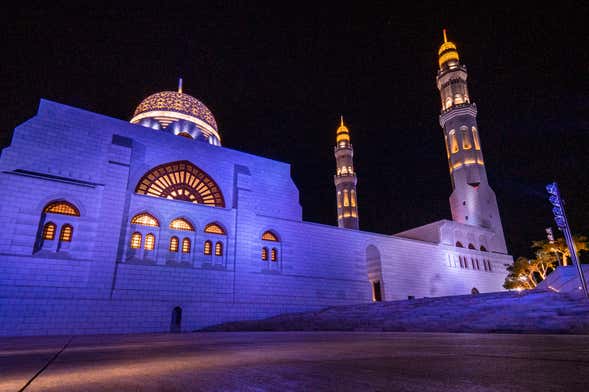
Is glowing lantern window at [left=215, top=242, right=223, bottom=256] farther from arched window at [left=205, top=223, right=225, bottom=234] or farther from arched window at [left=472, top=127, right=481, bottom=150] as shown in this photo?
arched window at [left=472, top=127, right=481, bottom=150]

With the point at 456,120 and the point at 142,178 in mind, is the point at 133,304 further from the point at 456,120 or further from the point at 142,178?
the point at 456,120

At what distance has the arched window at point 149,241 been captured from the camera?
16.5 m

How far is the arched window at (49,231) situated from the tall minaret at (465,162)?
31.1 metres

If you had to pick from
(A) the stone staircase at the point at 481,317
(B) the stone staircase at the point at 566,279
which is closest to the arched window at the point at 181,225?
(A) the stone staircase at the point at 481,317

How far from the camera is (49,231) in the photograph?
14531 mm

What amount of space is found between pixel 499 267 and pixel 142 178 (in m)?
30.5

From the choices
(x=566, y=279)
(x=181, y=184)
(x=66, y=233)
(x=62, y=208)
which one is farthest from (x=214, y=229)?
(x=566, y=279)

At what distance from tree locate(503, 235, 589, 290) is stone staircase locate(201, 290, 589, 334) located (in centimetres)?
1099

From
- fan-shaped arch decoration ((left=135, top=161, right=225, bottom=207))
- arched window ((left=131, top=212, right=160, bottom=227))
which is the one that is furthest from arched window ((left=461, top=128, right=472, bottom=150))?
arched window ((left=131, top=212, right=160, bottom=227))

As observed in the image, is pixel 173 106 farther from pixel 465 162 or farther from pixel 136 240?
pixel 465 162

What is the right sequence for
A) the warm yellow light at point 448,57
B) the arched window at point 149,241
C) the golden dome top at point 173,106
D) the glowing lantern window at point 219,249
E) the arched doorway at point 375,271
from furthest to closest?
the warm yellow light at point 448,57, the golden dome top at point 173,106, the arched doorway at point 375,271, the glowing lantern window at point 219,249, the arched window at point 149,241

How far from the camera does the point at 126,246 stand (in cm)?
1584

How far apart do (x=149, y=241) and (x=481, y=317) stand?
14509 millimetres

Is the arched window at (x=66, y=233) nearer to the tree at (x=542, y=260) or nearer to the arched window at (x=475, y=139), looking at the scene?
the tree at (x=542, y=260)
